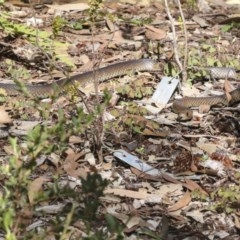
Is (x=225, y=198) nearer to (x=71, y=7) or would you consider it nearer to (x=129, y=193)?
(x=129, y=193)

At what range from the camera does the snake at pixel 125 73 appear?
6262 millimetres

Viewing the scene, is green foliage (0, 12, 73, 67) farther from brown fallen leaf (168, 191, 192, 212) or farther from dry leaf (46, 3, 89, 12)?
brown fallen leaf (168, 191, 192, 212)

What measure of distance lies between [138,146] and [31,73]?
2232 mm

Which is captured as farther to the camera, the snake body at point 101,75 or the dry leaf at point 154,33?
the dry leaf at point 154,33

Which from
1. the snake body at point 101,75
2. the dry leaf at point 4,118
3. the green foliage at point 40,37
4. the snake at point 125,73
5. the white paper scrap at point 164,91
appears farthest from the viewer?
the green foliage at point 40,37

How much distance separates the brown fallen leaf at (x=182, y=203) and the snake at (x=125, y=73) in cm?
142

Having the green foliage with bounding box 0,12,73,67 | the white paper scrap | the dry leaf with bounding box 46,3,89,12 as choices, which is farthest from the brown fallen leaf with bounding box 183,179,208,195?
the dry leaf with bounding box 46,3,89,12

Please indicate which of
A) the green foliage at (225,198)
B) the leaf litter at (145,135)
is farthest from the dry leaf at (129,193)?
the green foliage at (225,198)

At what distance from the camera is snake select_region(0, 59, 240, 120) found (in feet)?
20.5

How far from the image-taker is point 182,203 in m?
4.61

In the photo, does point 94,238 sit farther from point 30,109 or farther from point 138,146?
point 30,109

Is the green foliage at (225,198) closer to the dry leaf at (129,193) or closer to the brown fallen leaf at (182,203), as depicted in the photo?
the brown fallen leaf at (182,203)

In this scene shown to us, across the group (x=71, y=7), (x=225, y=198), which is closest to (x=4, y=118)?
(x=225, y=198)

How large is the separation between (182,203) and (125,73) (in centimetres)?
281
